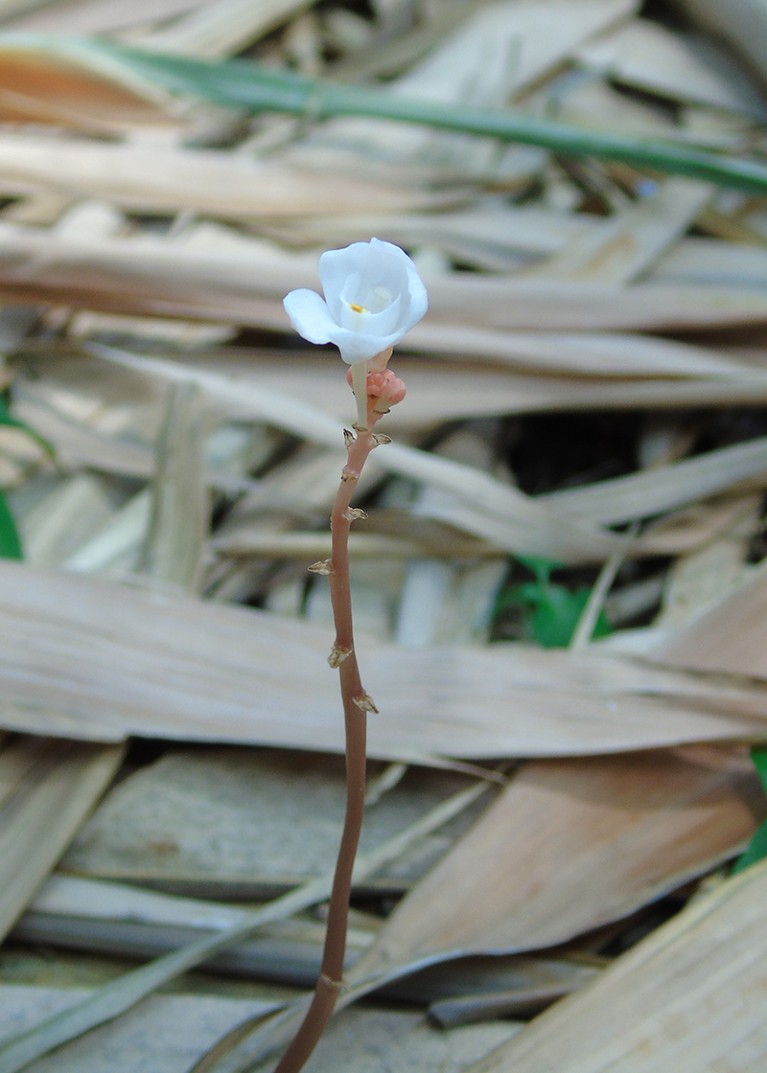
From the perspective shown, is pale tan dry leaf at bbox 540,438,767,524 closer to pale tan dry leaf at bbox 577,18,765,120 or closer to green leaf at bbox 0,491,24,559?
green leaf at bbox 0,491,24,559

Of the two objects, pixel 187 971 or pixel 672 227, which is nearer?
pixel 187 971

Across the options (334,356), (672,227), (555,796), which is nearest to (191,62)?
(334,356)

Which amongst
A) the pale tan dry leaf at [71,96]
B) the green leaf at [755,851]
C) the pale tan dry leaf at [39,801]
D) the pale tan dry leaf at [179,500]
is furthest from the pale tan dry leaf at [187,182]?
the green leaf at [755,851]

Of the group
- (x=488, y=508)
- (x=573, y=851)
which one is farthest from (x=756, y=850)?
(x=488, y=508)

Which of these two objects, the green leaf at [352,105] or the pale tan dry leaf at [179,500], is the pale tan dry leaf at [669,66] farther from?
the pale tan dry leaf at [179,500]

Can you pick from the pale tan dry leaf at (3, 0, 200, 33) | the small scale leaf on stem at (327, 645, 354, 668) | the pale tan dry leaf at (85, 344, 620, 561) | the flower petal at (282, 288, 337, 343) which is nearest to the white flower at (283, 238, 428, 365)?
the flower petal at (282, 288, 337, 343)

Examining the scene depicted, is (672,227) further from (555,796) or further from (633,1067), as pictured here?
(633,1067)
